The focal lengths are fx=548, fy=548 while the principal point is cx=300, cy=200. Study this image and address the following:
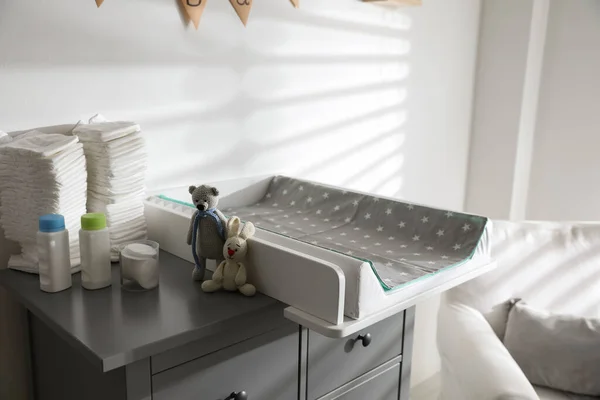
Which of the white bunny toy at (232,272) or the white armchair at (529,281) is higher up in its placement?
the white bunny toy at (232,272)

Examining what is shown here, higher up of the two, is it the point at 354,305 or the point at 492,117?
the point at 492,117

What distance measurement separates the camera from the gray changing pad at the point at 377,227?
4.36 ft

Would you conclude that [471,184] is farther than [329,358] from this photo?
Yes

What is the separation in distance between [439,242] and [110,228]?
83 cm

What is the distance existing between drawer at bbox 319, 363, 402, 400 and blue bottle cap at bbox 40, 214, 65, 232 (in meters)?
0.70

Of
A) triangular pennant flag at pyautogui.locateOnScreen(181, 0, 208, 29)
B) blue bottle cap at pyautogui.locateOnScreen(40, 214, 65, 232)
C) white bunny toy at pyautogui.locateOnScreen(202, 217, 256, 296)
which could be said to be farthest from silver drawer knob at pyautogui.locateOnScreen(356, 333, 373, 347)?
triangular pennant flag at pyautogui.locateOnScreen(181, 0, 208, 29)

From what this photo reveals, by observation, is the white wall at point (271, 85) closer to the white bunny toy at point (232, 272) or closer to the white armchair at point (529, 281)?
the white bunny toy at point (232, 272)

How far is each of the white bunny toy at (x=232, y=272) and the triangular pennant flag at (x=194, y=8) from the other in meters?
0.73

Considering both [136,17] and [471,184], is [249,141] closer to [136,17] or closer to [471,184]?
[136,17]

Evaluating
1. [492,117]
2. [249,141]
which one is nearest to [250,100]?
[249,141]

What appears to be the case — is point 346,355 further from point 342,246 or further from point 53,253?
point 53,253

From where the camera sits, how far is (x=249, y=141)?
1783 millimetres

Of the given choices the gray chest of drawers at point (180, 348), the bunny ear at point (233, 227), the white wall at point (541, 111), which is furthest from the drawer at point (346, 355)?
the white wall at point (541, 111)

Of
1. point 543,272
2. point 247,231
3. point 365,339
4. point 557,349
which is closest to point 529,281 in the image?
point 543,272
